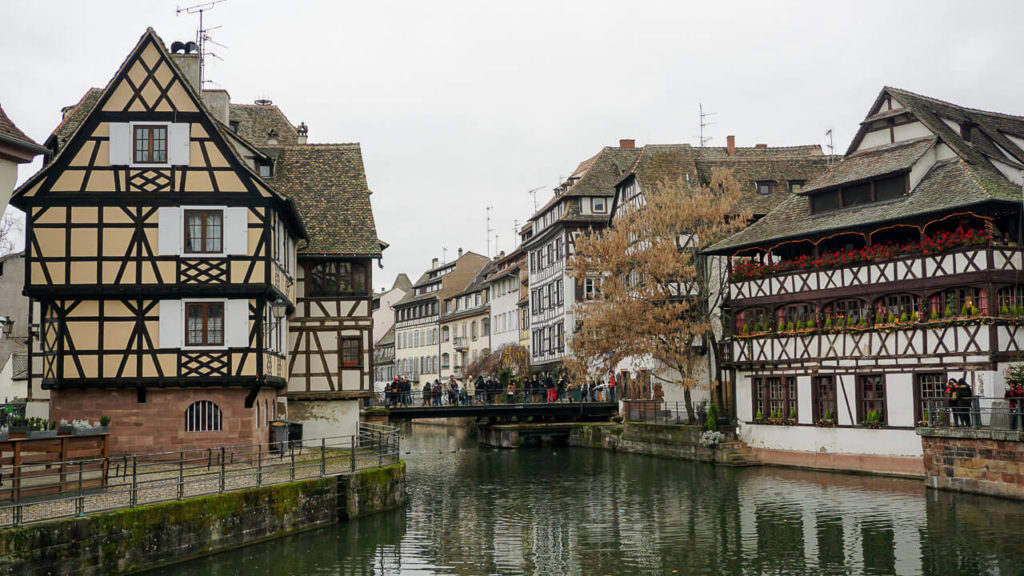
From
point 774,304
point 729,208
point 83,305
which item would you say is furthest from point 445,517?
point 729,208

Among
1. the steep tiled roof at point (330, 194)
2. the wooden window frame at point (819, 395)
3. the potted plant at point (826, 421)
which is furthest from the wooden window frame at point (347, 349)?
the potted plant at point (826, 421)

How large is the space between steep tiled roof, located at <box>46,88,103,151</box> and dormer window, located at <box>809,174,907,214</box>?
2484 cm

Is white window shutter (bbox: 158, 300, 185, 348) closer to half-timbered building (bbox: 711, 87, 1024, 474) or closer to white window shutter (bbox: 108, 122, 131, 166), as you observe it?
white window shutter (bbox: 108, 122, 131, 166)

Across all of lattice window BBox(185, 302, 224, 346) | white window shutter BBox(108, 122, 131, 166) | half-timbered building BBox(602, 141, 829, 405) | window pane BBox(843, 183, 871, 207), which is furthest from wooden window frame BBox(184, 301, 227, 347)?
window pane BBox(843, 183, 871, 207)

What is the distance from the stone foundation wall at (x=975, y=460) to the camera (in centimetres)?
2692

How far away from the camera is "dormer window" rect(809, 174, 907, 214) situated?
35625 millimetres

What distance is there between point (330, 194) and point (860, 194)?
18.8m

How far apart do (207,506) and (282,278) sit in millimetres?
12887

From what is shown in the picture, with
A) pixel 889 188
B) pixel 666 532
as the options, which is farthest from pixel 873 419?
pixel 666 532

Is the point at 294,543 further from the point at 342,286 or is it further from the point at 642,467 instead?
the point at 642,467

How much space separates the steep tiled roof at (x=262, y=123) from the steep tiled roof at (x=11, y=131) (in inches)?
884

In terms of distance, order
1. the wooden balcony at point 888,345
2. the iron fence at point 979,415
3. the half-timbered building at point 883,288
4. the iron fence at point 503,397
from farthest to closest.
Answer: the iron fence at point 503,397
the half-timbered building at point 883,288
the wooden balcony at point 888,345
the iron fence at point 979,415

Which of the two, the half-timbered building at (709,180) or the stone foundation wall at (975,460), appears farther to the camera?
the half-timbered building at (709,180)

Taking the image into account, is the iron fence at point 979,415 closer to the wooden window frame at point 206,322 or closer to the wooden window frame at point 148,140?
the wooden window frame at point 206,322
